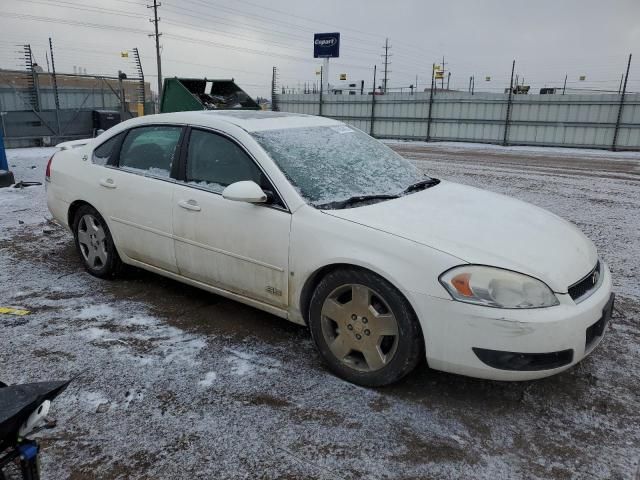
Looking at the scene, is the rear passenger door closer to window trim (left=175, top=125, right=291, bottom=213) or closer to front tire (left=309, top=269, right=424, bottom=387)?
window trim (left=175, top=125, right=291, bottom=213)

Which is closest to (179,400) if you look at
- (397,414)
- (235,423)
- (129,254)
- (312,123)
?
(235,423)

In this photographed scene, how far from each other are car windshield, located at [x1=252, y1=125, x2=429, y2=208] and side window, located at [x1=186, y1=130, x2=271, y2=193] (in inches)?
6.6

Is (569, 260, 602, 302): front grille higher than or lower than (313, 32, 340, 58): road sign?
lower

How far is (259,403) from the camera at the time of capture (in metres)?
2.80

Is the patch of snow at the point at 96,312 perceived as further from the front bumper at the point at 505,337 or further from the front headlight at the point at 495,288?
the front headlight at the point at 495,288

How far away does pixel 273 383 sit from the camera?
2.99 m

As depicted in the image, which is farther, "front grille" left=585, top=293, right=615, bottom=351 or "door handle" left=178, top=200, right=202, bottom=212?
"door handle" left=178, top=200, right=202, bottom=212

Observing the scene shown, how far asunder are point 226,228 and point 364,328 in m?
1.17

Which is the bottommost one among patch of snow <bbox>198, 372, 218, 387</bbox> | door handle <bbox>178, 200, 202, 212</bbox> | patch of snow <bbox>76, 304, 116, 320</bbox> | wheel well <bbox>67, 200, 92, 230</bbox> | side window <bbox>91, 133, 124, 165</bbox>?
patch of snow <bbox>76, 304, 116, 320</bbox>

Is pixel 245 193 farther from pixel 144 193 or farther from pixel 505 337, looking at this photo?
pixel 505 337

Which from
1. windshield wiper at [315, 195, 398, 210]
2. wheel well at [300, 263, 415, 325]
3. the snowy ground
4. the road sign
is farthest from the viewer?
the road sign

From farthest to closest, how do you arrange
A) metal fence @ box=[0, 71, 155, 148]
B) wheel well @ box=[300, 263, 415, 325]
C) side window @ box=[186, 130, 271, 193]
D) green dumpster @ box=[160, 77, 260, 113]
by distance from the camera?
metal fence @ box=[0, 71, 155, 148]
green dumpster @ box=[160, 77, 260, 113]
side window @ box=[186, 130, 271, 193]
wheel well @ box=[300, 263, 415, 325]

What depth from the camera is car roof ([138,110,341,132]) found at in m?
3.71

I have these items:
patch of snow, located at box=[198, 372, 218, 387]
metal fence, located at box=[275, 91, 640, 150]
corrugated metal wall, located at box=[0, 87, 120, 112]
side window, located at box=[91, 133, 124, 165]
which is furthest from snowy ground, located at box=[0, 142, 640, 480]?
metal fence, located at box=[275, 91, 640, 150]
